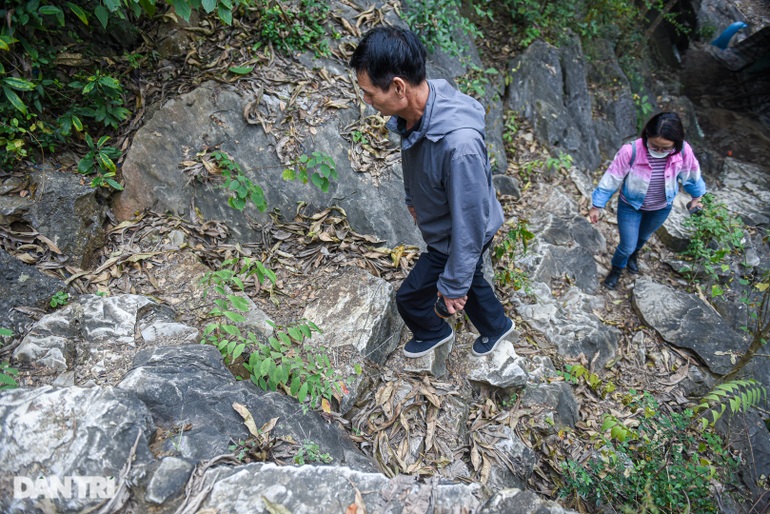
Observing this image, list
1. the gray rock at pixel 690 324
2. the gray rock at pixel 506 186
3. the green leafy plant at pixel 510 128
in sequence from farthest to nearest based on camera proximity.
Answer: the green leafy plant at pixel 510 128
the gray rock at pixel 506 186
the gray rock at pixel 690 324

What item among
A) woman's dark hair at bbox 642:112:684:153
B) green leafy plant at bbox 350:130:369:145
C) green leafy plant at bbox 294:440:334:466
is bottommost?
green leafy plant at bbox 294:440:334:466

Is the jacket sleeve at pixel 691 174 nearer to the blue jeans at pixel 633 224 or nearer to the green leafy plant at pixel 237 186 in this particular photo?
the blue jeans at pixel 633 224

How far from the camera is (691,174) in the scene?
4254 mm

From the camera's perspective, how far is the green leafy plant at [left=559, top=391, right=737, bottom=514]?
9.13 feet

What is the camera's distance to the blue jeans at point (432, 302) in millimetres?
2959

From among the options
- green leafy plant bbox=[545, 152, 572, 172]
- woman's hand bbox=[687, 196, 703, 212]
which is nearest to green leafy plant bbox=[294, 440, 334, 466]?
woman's hand bbox=[687, 196, 703, 212]

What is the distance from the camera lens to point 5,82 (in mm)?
3156

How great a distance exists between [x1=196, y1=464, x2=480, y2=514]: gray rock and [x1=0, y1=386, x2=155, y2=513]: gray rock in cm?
37

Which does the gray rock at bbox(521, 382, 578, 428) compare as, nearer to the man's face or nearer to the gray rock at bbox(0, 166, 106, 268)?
the man's face

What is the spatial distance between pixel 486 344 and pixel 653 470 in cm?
131

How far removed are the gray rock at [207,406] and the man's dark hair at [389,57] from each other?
1744 mm

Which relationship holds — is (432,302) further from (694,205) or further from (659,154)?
(694,205)

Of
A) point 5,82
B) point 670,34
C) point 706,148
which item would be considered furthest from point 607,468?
point 670,34

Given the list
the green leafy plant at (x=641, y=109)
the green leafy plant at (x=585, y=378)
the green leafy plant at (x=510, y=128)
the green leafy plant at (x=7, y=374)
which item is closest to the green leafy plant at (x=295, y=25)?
the green leafy plant at (x=510, y=128)
